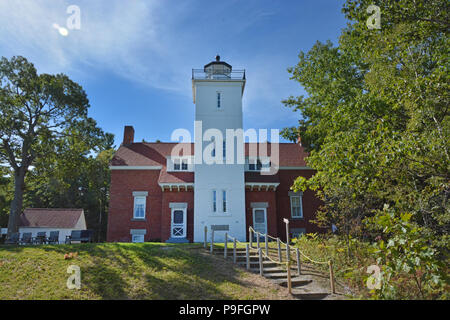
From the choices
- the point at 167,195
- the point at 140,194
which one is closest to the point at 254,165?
the point at 167,195

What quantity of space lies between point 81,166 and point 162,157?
5986mm

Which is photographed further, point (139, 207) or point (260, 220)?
point (139, 207)

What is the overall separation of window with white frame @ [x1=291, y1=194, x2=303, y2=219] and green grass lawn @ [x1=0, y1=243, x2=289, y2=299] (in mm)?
12512

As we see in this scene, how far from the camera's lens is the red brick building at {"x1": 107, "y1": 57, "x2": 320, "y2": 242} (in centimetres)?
2155

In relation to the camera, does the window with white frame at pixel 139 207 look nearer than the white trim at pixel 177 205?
No

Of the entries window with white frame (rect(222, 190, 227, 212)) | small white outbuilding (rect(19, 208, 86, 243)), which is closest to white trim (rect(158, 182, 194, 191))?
window with white frame (rect(222, 190, 227, 212))

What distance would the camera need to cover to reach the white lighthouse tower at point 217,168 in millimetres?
21219

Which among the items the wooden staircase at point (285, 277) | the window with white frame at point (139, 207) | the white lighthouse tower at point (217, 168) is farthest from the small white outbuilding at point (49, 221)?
the wooden staircase at point (285, 277)

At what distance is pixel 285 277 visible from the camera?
10758mm

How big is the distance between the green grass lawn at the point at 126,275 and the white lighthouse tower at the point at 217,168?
301 inches

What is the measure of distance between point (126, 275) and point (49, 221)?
99.4 ft

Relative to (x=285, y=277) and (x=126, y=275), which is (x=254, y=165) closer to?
(x=285, y=277)

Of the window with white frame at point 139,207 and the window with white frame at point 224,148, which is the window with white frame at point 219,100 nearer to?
the window with white frame at point 224,148
